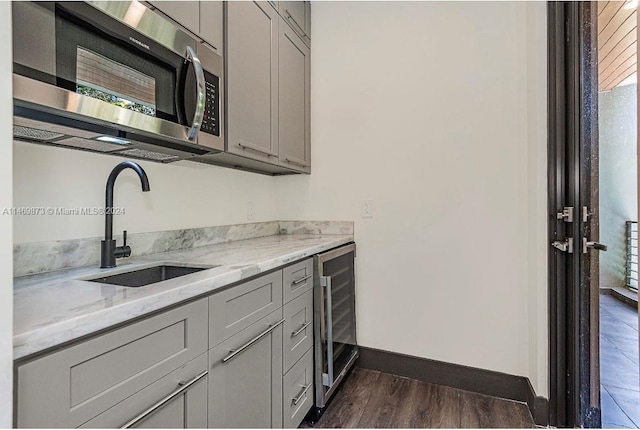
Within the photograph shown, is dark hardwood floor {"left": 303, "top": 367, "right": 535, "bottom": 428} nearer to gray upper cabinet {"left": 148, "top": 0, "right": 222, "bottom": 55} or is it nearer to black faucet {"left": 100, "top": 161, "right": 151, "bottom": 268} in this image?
black faucet {"left": 100, "top": 161, "right": 151, "bottom": 268}

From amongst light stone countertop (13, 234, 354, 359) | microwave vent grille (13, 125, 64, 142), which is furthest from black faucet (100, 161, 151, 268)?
microwave vent grille (13, 125, 64, 142)

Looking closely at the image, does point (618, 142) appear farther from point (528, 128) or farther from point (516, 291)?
point (516, 291)

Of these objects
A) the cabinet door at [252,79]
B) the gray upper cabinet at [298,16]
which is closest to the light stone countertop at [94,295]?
the cabinet door at [252,79]

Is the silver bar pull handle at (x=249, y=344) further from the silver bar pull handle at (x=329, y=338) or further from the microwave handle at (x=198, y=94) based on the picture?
the microwave handle at (x=198, y=94)

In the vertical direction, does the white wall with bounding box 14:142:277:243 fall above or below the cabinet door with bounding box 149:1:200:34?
below

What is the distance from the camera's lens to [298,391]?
5.29ft

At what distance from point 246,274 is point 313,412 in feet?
3.31

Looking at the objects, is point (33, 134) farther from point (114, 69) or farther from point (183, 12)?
point (183, 12)

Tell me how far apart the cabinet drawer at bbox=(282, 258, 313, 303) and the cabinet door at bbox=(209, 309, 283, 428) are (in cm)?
11

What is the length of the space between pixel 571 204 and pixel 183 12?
1900 millimetres

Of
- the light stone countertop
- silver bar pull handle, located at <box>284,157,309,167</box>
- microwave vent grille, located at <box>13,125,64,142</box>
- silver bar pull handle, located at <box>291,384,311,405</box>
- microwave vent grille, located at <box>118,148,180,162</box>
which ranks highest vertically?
silver bar pull handle, located at <box>284,157,309,167</box>

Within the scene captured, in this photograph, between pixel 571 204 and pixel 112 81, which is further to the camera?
pixel 571 204

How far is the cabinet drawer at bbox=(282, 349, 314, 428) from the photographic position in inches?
59.1
